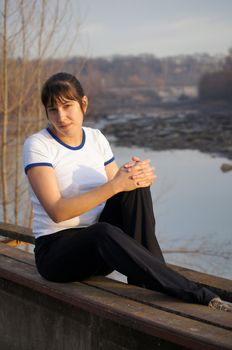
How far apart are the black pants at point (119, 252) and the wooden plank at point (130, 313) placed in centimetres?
7

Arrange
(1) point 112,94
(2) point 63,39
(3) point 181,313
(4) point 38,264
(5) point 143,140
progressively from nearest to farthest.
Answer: (3) point 181,313 → (4) point 38,264 → (2) point 63,39 → (5) point 143,140 → (1) point 112,94

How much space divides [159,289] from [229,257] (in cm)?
522

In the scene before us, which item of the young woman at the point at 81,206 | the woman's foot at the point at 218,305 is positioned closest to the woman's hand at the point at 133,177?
the young woman at the point at 81,206

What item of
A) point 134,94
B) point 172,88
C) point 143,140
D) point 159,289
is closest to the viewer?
point 159,289

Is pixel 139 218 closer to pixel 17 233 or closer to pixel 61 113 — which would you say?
pixel 61 113

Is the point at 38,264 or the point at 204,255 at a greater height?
the point at 38,264

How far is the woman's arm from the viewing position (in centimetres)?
210

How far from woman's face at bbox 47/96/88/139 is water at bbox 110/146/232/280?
3.89m

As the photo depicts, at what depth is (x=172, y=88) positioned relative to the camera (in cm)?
9156

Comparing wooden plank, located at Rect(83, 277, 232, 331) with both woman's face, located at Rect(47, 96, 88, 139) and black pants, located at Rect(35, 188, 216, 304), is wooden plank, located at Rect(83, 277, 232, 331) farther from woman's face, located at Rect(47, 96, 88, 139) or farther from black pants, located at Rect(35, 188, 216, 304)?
woman's face, located at Rect(47, 96, 88, 139)

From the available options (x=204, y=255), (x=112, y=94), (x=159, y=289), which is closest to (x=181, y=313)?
(x=159, y=289)

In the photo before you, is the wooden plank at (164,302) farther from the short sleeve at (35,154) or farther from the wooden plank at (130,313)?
the short sleeve at (35,154)

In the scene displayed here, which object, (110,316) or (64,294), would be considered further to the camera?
(64,294)

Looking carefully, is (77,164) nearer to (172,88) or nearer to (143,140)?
(143,140)
